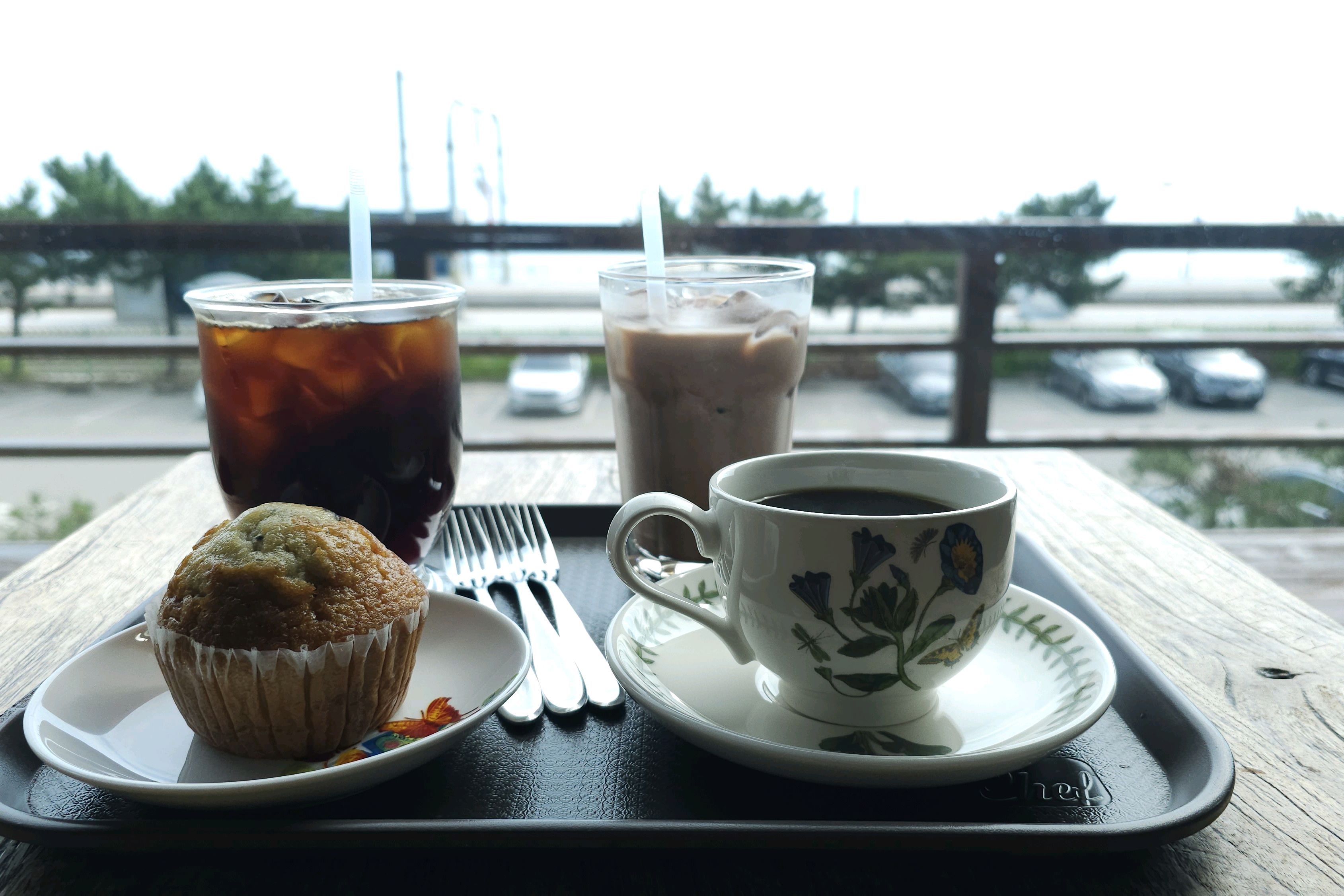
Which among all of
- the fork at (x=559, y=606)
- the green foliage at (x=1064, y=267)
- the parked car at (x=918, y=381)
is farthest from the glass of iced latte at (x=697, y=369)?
the parked car at (x=918, y=381)

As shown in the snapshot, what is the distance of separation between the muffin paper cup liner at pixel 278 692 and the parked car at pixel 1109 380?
118 inches

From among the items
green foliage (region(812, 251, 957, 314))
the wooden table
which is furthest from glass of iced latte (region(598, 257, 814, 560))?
green foliage (region(812, 251, 957, 314))

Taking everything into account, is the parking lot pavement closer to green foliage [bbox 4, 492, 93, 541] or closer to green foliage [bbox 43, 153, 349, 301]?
green foliage [bbox 43, 153, 349, 301]

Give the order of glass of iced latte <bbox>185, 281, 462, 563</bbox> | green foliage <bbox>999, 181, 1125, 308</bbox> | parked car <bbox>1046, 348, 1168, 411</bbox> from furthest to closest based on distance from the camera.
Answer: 1. parked car <bbox>1046, 348, 1168, 411</bbox>
2. green foliage <bbox>999, 181, 1125, 308</bbox>
3. glass of iced latte <bbox>185, 281, 462, 563</bbox>

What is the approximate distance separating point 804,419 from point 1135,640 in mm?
2748

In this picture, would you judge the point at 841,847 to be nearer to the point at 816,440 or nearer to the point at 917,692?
the point at 917,692

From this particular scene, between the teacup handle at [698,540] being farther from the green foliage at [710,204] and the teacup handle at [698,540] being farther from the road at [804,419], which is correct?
the green foliage at [710,204]

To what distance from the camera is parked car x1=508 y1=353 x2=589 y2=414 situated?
13.0ft

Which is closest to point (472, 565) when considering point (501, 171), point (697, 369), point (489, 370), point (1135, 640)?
point (697, 369)

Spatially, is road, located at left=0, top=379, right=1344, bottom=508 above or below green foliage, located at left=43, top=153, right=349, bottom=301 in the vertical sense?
below

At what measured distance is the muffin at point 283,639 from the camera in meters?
0.52

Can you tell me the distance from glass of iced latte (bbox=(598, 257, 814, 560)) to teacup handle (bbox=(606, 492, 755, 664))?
26cm

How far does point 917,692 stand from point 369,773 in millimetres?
322

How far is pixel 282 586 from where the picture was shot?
549 millimetres
